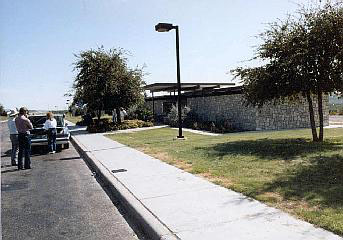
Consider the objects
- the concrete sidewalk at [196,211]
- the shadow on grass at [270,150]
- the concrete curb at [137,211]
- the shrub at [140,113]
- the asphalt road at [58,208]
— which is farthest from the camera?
the shrub at [140,113]

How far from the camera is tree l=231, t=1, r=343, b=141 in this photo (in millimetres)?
12547

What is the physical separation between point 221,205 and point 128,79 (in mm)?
22539

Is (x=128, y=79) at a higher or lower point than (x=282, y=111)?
higher

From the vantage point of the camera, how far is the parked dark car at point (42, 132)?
50.8ft

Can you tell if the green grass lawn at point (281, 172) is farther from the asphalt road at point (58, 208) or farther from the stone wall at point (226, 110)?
the stone wall at point (226, 110)

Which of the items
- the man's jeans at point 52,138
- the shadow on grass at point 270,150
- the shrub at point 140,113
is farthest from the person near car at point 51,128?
the shrub at point 140,113

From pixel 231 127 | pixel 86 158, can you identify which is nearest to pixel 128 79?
pixel 231 127

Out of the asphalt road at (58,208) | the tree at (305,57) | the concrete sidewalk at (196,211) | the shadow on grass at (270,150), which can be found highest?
the tree at (305,57)

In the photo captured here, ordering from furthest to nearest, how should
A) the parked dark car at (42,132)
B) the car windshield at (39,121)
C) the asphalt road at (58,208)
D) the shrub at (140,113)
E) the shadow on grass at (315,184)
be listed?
1. the shrub at (140,113)
2. the car windshield at (39,121)
3. the parked dark car at (42,132)
4. the shadow on grass at (315,184)
5. the asphalt road at (58,208)

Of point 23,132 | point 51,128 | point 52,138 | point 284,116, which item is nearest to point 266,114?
point 284,116

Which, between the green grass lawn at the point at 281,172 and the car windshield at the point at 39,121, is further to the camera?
the car windshield at the point at 39,121

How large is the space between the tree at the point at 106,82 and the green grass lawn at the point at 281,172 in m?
14.1

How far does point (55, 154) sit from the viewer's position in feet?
50.3

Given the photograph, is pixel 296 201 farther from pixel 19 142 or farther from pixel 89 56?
pixel 89 56
